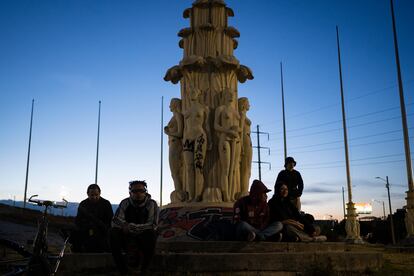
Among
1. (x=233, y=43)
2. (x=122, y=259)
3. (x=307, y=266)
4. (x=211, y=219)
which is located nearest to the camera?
(x=122, y=259)

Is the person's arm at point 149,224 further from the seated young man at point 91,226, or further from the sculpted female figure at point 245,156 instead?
the sculpted female figure at point 245,156

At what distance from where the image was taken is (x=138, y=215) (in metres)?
6.86

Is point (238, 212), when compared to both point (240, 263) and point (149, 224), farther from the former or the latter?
point (149, 224)

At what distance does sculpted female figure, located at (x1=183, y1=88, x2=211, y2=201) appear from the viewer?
1161 centimetres

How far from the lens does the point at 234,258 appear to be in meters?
6.84

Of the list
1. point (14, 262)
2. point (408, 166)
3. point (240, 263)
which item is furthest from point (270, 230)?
point (408, 166)

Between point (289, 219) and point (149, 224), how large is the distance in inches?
122

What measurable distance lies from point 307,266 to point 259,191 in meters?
1.76

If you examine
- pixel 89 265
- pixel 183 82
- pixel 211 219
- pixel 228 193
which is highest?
pixel 183 82

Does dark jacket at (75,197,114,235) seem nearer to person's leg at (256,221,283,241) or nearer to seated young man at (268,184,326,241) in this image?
person's leg at (256,221,283,241)

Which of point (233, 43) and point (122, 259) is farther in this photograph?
point (233, 43)

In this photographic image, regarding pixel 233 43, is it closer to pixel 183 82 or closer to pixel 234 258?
pixel 183 82

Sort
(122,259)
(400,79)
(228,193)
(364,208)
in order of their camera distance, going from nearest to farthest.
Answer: (122,259) < (228,193) < (400,79) < (364,208)

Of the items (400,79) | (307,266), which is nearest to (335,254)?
(307,266)
